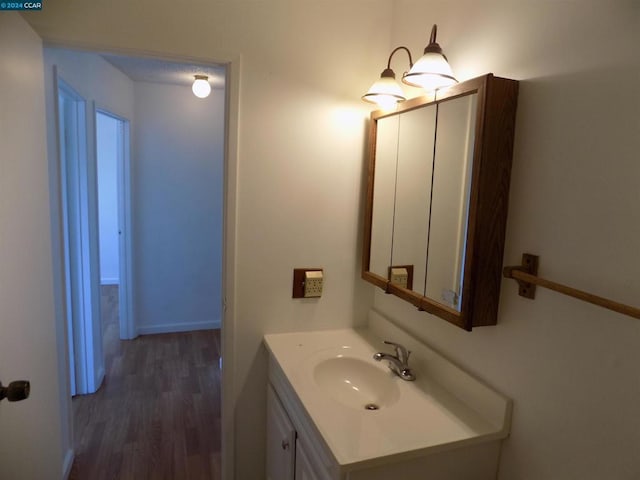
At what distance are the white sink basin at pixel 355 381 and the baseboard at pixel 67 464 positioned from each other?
1391mm

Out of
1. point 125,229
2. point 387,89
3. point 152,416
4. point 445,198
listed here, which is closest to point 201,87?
point 125,229

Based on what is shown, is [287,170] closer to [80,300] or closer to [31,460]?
[31,460]

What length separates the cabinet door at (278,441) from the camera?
1.46 meters

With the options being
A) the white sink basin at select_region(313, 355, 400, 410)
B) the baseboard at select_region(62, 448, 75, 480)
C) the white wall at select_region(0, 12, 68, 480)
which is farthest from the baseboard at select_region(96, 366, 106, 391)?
the white sink basin at select_region(313, 355, 400, 410)

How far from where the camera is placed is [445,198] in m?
1.39

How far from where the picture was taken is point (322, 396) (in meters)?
1.32

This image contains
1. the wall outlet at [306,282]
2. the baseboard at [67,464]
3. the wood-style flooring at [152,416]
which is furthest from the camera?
the wood-style flooring at [152,416]

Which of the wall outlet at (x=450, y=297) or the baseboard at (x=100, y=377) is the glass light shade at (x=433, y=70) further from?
the baseboard at (x=100, y=377)

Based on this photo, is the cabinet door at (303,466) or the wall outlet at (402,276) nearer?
the cabinet door at (303,466)

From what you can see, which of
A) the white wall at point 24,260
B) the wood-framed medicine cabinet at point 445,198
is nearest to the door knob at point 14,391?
the white wall at point 24,260

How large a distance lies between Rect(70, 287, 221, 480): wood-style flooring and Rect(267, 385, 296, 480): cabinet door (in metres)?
0.59

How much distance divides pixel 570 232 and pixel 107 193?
18.7 feet

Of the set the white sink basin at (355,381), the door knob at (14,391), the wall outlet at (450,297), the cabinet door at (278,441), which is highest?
the wall outlet at (450,297)

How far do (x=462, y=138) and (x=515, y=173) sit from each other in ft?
0.66
